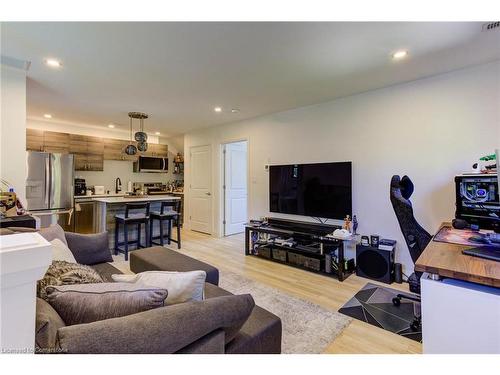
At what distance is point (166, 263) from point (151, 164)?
5134 millimetres

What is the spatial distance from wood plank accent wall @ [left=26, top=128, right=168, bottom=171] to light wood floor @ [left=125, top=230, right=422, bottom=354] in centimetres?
271

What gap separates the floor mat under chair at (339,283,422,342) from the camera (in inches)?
84.0

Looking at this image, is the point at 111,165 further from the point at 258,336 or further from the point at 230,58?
the point at 258,336

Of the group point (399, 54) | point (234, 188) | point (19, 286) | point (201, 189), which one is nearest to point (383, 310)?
point (399, 54)

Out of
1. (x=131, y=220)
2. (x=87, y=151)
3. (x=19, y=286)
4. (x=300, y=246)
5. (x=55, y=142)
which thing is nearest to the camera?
(x=19, y=286)

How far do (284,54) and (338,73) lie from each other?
800mm

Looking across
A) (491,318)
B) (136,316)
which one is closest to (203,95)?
(136,316)

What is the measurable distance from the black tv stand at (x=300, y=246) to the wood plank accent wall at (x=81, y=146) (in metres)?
4.12

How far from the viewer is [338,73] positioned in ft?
Answer: 9.13

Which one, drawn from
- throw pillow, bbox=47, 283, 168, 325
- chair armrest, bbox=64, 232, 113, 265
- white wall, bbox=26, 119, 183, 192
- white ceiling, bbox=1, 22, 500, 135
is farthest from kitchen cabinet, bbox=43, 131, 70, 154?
throw pillow, bbox=47, 283, 168, 325

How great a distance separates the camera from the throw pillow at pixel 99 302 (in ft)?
3.16

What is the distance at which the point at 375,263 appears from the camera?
121 inches

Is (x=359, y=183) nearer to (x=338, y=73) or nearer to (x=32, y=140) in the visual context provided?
(x=338, y=73)
